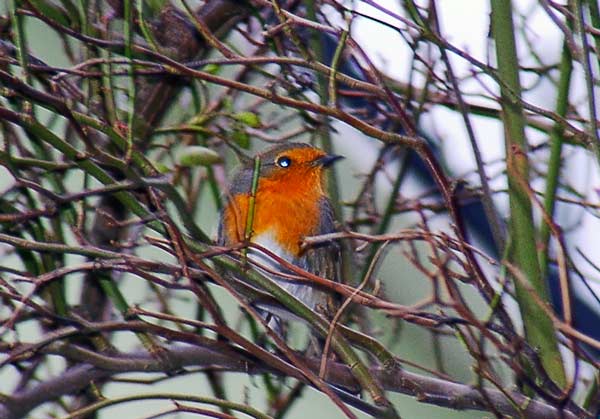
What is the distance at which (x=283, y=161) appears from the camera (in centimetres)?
394

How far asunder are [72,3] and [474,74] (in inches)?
46.8

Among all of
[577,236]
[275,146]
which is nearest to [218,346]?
[577,236]

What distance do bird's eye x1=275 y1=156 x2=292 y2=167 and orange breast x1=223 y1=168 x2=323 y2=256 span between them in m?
0.06

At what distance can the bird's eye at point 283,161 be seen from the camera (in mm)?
3919

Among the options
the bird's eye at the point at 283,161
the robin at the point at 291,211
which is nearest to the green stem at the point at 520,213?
the robin at the point at 291,211

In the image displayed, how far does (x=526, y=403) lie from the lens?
210 centimetres

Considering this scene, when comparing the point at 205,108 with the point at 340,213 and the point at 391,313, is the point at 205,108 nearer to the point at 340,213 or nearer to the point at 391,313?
the point at 340,213

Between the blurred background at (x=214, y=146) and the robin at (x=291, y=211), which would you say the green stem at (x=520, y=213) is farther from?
the robin at (x=291, y=211)

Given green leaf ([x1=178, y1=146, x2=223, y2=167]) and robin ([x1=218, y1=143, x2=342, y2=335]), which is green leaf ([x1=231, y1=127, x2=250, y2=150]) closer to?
green leaf ([x1=178, y1=146, x2=223, y2=167])

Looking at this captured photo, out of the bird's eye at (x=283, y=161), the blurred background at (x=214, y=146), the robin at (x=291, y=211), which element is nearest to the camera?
the blurred background at (x=214, y=146)

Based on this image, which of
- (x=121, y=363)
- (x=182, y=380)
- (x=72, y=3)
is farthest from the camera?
(x=182, y=380)

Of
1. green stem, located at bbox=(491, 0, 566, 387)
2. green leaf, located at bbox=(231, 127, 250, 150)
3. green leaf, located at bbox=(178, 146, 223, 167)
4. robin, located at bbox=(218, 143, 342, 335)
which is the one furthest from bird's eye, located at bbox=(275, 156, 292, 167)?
green stem, located at bbox=(491, 0, 566, 387)

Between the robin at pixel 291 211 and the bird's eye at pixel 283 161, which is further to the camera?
the bird's eye at pixel 283 161

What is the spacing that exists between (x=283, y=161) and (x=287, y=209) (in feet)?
0.76
